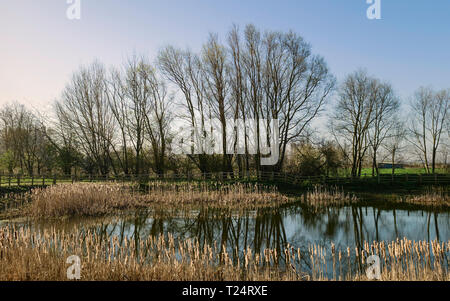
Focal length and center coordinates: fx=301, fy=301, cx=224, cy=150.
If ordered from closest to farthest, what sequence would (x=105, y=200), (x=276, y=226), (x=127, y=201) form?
(x=276, y=226) < (x=105, y=200) < (x=127, y=201)

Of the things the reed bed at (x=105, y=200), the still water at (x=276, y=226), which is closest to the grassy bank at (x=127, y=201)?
the reed bed at (x=105, y=200)

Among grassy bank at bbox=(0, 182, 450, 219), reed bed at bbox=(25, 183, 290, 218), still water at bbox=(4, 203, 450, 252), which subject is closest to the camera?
still water at bbox=(4, 203, 450, 252)

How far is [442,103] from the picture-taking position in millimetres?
28953

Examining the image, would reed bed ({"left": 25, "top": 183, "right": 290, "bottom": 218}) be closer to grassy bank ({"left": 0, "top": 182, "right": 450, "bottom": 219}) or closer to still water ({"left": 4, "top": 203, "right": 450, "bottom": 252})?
grassy bank ({"left": 0, "top": 182, "right": 450, "bottom": 219})

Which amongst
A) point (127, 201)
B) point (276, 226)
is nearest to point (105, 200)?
point (127, 201)

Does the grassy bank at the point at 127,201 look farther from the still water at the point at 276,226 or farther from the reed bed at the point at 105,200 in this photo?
the still water at the point at 276,226

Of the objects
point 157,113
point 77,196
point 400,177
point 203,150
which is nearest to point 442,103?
point 400,177

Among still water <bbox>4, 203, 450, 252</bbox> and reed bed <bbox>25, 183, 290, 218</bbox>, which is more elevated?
reed bed <bbox>25, 183, 290, 218</bbox>

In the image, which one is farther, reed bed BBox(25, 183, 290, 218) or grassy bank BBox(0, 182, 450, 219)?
grassy bank BBox(0, 182, 450, 219)

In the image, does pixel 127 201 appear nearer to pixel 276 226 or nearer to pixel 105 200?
pixel 105 200

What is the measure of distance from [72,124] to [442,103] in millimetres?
34982

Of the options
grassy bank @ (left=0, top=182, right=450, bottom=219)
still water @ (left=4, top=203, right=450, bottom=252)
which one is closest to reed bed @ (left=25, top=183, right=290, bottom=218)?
grassy bank @ (left=0, top=182, right=450, bottom=219)

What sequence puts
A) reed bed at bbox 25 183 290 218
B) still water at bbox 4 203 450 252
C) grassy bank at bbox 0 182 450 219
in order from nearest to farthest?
still water at bbox 4 203 450 252, reed bed at bbox 25 183 290 218, grassy bank at bbox 0 182 450 219
